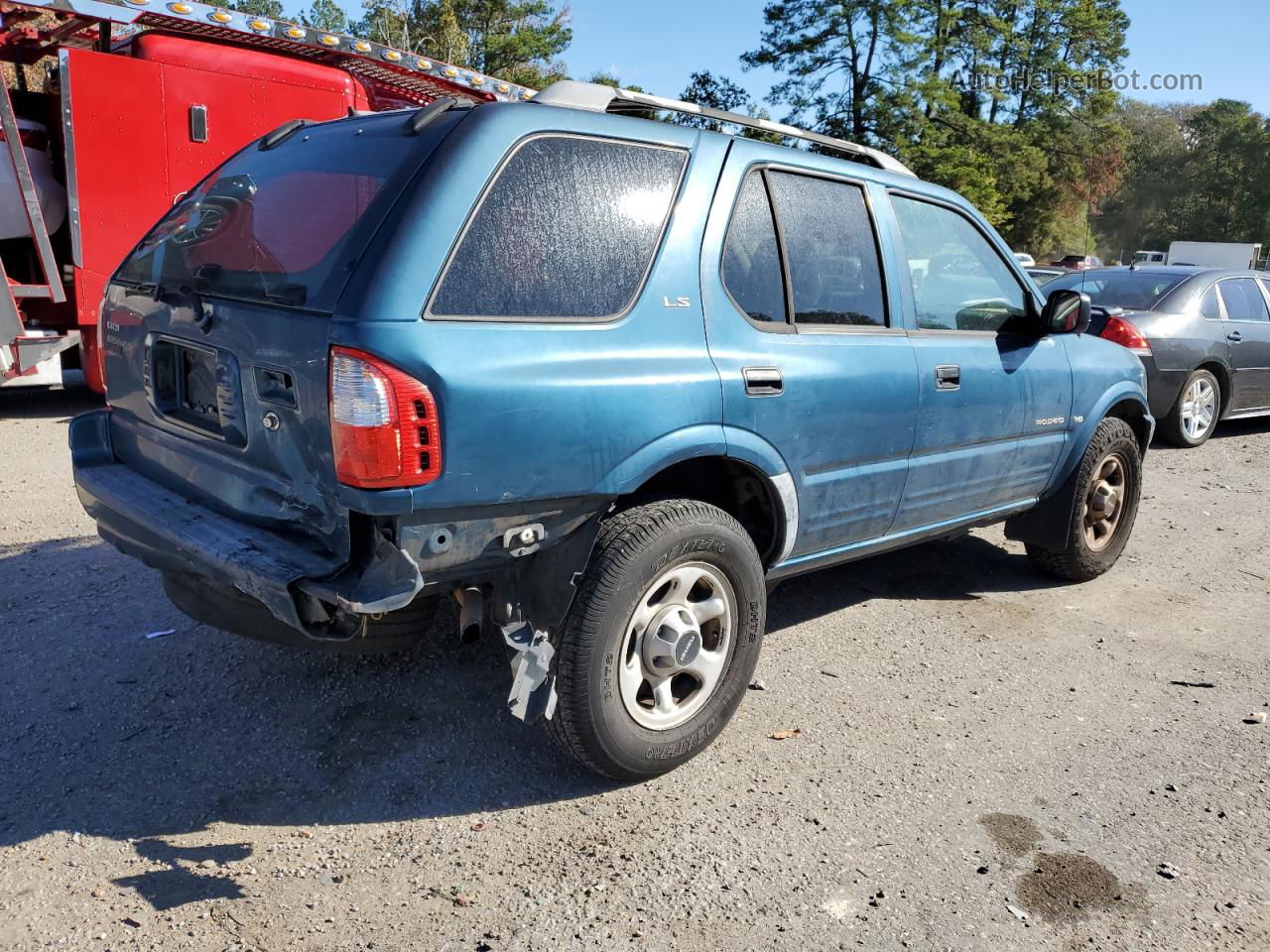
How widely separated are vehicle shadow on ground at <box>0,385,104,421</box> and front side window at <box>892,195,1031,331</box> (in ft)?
22.2

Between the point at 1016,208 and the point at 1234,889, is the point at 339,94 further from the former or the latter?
the point at 1016,208

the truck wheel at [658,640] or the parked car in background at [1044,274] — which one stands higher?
the parked car in background at [1044,274]

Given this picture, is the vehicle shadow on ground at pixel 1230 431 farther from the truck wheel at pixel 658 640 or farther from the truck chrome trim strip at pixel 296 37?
the truck wheel at pixel 658 640

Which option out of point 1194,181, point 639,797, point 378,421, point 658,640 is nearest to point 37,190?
point 378,421

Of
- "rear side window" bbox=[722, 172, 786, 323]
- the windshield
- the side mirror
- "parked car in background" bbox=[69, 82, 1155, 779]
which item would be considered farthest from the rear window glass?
the windshield

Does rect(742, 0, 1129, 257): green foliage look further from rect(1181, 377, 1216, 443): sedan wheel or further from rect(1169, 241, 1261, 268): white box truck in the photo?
rect(1181, 377, 1216, 443): sedan wheel

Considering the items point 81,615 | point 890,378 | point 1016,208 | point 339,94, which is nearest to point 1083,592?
point 890,378

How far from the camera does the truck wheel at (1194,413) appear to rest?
917 centimetres

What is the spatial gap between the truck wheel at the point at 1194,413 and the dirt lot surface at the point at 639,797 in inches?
196

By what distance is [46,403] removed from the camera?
927cm

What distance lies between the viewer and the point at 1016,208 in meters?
39.7

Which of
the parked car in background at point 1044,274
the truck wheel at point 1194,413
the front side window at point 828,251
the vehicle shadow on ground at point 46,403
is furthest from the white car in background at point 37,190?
the truck wheel at point 1194,413

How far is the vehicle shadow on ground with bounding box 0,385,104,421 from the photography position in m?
8.63

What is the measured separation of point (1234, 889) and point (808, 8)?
32480 millimetres
